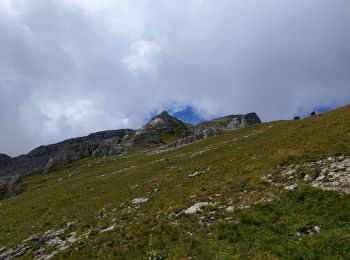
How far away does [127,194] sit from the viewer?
4338cm

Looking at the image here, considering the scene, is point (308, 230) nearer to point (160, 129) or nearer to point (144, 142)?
point (144, 142)

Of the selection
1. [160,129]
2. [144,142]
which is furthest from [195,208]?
[160,129]

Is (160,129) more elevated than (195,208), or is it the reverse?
(160,129)

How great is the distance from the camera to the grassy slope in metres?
23.1

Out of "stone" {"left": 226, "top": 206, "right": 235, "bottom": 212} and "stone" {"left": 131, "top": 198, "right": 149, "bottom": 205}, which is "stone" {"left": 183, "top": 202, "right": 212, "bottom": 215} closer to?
"stone" {"left": 226, "top": 206, "right": 235, "bottom": 212}

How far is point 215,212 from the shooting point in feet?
95.3

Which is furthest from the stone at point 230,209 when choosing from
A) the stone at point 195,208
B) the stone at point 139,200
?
the stone at point 139,200

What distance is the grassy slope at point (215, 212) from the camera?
909 inches

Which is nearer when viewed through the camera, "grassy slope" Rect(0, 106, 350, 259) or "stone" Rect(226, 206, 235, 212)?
"grassy slope" Rect(0, 106, 350, 259)

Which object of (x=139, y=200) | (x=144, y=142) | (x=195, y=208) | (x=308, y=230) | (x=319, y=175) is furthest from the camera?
(x=144, y=142)

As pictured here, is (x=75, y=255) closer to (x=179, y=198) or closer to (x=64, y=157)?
(x=179, y=198)

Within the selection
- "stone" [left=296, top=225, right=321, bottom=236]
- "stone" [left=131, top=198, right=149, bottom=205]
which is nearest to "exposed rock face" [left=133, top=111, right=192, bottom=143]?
"stone" [left=131, top=198, right=149, bottom=205]

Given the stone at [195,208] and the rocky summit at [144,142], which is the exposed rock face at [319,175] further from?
the rocky summit at [144,142]

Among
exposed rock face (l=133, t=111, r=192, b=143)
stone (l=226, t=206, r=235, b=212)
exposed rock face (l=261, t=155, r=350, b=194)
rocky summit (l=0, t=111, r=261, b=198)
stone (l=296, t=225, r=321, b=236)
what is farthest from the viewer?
exposed rock face (l=133, t=111, r=192, b=143)
